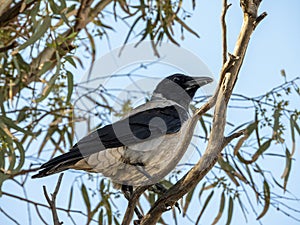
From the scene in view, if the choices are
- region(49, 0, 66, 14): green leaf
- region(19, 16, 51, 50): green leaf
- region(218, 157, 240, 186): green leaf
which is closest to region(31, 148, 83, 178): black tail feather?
region(19, 16, 51, 50): green leaf

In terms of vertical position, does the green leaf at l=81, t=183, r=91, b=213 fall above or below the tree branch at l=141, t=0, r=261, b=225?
above

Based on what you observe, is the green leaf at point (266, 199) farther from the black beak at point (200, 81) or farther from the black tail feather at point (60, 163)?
the black tail feather at point (60, 163)

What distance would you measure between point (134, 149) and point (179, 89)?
0.53 meters

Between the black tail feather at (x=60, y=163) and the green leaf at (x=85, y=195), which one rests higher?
the green leaf at (x=85, y=195)

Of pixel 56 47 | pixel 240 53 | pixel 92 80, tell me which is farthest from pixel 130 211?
pixel 92 80

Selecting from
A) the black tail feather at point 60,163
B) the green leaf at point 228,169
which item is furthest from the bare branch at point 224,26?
the green leaf at point 228,169

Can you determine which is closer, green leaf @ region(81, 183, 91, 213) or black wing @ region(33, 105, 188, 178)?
black wing @ region(33, 105, 188, 178)

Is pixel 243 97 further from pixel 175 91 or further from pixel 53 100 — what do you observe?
pixel 53 100

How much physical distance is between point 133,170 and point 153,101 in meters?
0.46

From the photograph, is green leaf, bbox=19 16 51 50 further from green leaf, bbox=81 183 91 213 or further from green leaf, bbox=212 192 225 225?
green leaf, bbox=212 192 225 225

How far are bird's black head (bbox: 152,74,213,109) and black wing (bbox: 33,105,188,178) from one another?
0.14m

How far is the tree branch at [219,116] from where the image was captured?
74.0 inches

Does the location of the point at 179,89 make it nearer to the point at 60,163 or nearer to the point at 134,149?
the point at 134,149

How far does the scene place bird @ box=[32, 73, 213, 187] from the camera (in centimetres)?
223
